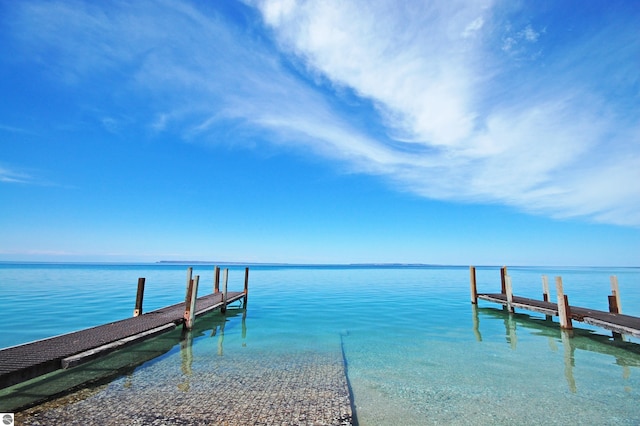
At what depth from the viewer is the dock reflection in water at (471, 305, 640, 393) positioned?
10336mm

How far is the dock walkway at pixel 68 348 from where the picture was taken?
6691mm

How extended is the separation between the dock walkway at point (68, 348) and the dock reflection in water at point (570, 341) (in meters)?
12.2

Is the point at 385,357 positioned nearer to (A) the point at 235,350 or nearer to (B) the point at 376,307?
(A) the point at 235,350

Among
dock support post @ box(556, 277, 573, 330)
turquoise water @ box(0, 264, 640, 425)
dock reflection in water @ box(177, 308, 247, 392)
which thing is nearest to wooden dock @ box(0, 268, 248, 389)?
dock reflection in water @ box(177, 308, 247, 392)

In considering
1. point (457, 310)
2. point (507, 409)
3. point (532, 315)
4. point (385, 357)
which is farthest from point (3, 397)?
point (532, 315)

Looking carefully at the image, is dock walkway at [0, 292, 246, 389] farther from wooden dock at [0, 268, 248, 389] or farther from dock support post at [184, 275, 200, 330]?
dock support post at [184, 275, 200, 330]

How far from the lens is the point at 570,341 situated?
44.8 feet

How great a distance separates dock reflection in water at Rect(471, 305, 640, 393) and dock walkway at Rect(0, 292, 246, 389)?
40.2 ft

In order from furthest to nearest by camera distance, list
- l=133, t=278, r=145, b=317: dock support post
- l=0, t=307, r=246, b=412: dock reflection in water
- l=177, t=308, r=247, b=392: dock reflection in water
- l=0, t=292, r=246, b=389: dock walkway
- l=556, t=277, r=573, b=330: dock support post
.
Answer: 1. l=556, t=277, r=573, b=330: dock support post
2. l=133, t=278, r=145, b=317: dock support post
3. l=177, t=308, r=247, b=392: dock reflection in water
4. l=0, t=307, r=246, b=412: dock reflection in water
5. l=0, t=292, r=246, b=389: dock walkway

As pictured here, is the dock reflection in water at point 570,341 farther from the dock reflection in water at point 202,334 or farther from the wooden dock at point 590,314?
the dock reflection in water at point 202,334

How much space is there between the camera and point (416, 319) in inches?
738

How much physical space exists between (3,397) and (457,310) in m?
22.5

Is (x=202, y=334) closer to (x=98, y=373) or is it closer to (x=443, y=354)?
(x=98, y=373)

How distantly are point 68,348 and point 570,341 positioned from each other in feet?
58.6
